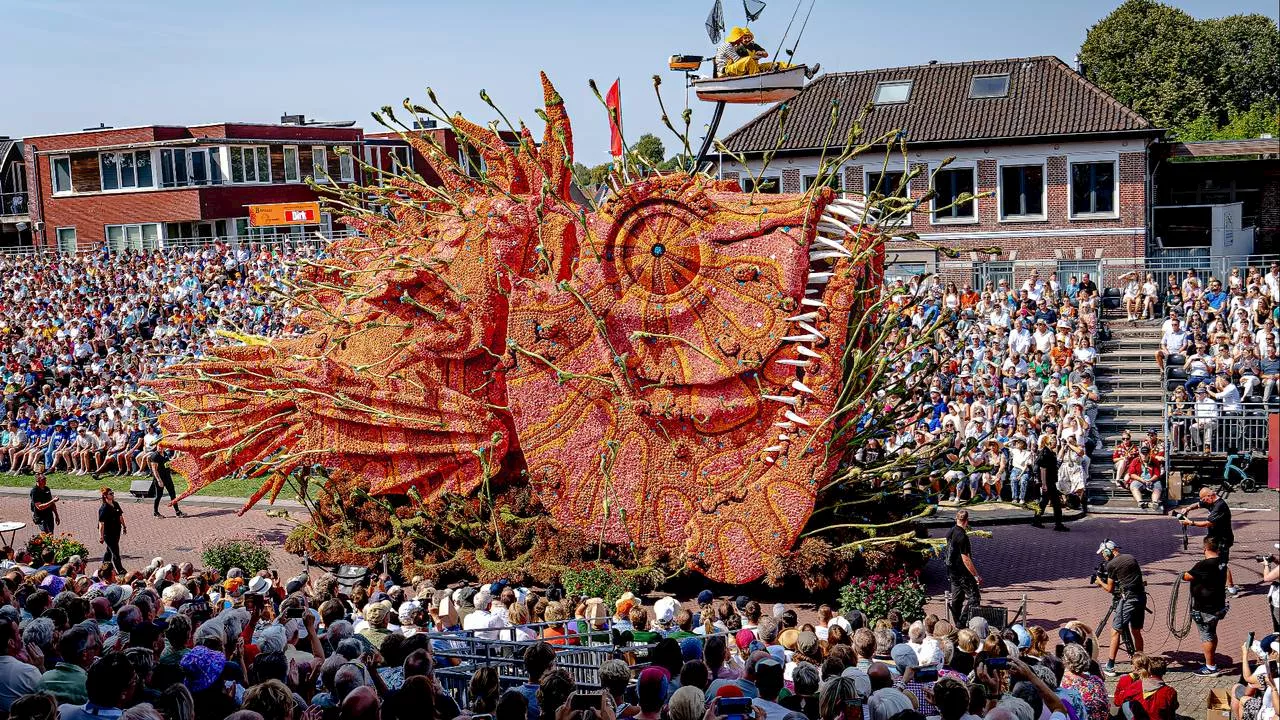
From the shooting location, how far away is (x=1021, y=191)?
2992 centimetres

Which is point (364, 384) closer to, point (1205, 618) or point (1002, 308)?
point (1205, 618)

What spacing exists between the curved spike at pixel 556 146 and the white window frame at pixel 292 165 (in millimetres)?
29458

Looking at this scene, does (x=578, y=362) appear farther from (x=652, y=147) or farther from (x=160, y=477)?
(x=652, y=147)

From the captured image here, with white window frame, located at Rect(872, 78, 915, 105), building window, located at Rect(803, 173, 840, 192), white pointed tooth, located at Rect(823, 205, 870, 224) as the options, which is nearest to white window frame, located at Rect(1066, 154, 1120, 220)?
white window frame, located at Rect(872, 78, 915, 105)

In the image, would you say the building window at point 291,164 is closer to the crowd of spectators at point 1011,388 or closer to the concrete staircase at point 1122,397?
the crowd of spectators at point 1011,388

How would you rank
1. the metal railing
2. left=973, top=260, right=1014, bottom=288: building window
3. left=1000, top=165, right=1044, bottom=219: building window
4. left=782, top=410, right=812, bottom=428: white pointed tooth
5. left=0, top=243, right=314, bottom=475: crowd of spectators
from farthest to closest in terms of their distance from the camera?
1. left=1000, top=165, right=1044, bottom=219: building window
2. left=973, top=260, right=1014, bottom=288: building window
3. left=0, top=243, right=314, bottom=475: crowd of spectators
4. the metal railing
5. left=782, top=410, right=812, bottom=428: white pointed tooth

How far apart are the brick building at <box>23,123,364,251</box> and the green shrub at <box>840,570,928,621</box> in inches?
1159

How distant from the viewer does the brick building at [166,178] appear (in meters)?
41.2

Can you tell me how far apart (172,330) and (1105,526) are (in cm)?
1856

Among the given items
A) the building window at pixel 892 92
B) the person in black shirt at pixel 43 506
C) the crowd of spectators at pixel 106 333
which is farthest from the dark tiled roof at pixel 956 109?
the person in black shirt at pixel 43 506

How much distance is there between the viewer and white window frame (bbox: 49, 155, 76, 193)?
42875mm

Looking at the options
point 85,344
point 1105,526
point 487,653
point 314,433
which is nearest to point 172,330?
point 85,344

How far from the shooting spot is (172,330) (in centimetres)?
2720

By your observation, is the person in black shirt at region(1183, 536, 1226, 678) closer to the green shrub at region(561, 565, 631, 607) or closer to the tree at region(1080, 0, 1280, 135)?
the green shrub at region(561, 565, 631, 607)
